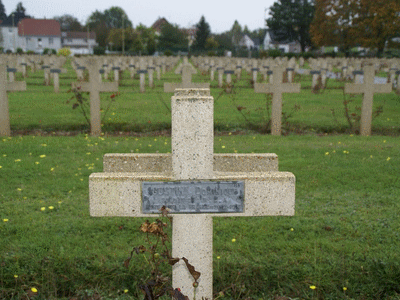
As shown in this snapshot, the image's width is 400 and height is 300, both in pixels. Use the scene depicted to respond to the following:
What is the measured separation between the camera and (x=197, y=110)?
2.36 metres

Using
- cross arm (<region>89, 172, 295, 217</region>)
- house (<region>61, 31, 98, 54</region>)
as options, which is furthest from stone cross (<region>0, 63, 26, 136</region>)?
house (<region>61, 31, 98, 54</region>)

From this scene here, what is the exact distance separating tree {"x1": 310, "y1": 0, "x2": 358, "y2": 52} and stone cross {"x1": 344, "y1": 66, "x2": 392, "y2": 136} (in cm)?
4016

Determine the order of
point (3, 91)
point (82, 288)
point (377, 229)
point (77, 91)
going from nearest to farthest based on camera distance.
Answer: point (82, 288)
point (377, 229)
point (3, 91)
point (77, 91)

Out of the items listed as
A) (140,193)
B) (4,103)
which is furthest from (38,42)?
(140,193)

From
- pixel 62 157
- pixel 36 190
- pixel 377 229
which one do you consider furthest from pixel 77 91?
pixel 377 229

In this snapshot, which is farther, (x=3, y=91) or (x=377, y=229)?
(x=3, y=91)

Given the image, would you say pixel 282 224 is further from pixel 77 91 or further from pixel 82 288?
pixel 77 91

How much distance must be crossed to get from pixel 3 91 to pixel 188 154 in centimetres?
728

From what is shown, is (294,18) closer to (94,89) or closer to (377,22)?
(377,22)

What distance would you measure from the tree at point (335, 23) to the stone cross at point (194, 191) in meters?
47.6

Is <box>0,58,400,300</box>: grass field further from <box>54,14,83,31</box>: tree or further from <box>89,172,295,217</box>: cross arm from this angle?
<box>54,14,83,31</box>: tree

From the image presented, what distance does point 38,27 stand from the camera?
9712 cm

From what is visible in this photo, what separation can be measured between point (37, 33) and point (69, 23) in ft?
80.0

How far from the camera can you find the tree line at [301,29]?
1737 inches
